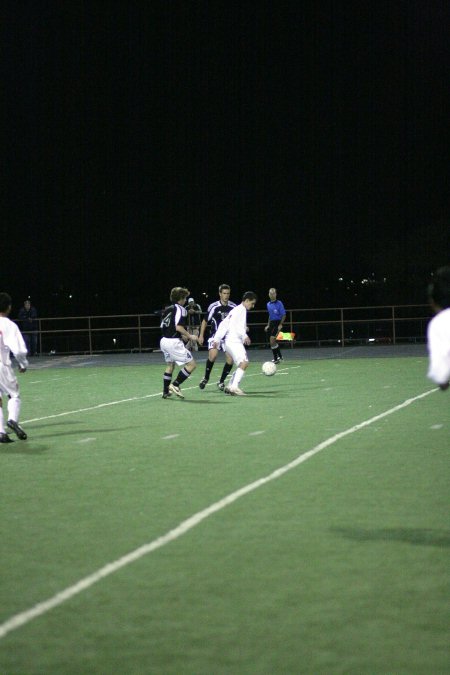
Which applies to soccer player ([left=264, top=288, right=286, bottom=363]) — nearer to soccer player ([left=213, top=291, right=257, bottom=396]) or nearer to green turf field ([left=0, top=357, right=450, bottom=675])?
soccer player ([left=213, top=291, right=257, bottom=396])

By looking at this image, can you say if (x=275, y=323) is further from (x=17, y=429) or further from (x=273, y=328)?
(x=17, y=429)

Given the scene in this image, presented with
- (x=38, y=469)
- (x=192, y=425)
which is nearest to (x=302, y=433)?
(x=192, y=425)

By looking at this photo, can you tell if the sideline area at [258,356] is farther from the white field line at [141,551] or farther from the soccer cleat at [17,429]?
the white field line at [141,551]

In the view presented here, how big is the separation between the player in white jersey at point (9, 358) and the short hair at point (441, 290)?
7144 millimetres

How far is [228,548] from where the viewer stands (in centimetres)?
728

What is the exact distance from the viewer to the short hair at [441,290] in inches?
276

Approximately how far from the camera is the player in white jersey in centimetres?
1315

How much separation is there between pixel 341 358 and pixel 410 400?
16.9 m

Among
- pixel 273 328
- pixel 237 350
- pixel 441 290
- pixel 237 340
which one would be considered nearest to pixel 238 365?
pixel 237 350

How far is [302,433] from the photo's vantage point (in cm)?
1384

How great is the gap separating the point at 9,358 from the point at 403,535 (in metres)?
7.04

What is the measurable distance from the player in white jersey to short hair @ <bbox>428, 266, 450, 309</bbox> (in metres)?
7.14

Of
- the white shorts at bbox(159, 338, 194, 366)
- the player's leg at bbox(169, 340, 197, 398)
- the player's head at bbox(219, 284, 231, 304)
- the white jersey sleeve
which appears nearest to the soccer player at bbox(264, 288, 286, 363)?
the player's head at bbox(219, 284, 231, 304)

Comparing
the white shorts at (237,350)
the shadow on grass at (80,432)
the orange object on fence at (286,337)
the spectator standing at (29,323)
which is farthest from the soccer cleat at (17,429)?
the orange object on fence at (286,337)
